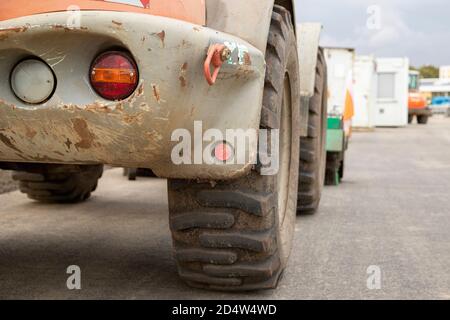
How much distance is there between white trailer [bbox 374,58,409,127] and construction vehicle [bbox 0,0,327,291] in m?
23.6

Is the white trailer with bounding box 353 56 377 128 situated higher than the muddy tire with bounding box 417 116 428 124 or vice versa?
the white trailer with bounding box 353 56 377 128

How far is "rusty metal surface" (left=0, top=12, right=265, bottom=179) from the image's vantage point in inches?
101

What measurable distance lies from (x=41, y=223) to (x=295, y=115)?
231 centimetres

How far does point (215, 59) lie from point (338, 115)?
Answer: 5690 millimetres

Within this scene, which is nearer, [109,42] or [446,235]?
[109,42]

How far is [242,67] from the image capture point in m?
2.90

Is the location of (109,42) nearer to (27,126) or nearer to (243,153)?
(27,126)

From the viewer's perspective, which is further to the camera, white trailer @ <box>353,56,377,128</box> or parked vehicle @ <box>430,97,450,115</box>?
parked vehicle @ <box>430,97,450,115</box>

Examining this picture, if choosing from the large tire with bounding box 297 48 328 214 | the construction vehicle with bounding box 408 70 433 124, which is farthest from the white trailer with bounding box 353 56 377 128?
the large tire with bounding box 297 48 328 214

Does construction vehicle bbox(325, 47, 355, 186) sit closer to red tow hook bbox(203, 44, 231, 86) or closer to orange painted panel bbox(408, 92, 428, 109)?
red tow hook bbox(203, 44, 231, 86)

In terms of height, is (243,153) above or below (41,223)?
above
